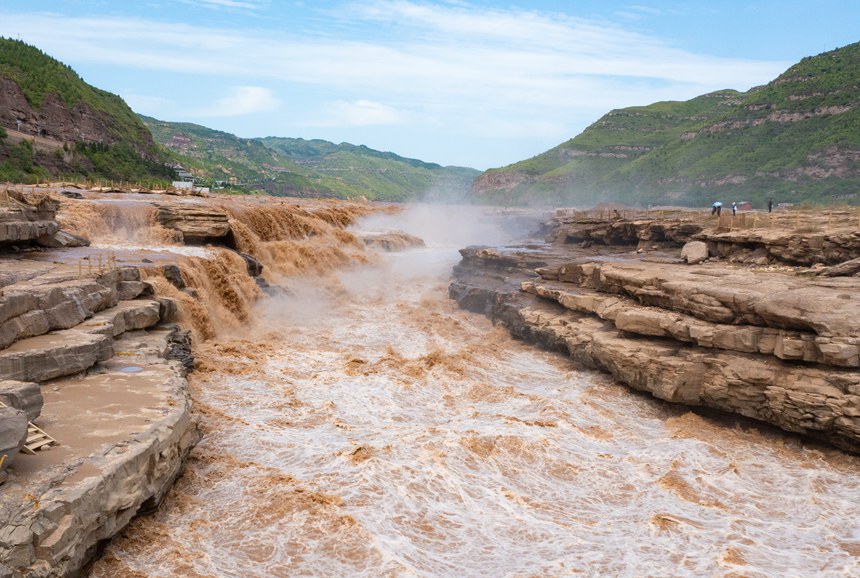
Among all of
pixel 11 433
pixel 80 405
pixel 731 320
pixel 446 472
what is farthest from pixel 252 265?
pixel 11 433

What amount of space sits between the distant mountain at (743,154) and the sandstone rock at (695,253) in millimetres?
34817

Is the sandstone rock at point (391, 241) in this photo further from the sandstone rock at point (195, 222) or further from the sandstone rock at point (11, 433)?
the sandstone rock at point (11, 433)

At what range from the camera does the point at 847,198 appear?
45438 millimetres

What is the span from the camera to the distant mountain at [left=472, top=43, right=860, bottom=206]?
5147cm

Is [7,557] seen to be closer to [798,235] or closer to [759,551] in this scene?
[759,551]

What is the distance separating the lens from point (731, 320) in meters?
10.8

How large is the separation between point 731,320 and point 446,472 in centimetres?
582

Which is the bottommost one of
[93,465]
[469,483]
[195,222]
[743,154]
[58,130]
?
[469,483]

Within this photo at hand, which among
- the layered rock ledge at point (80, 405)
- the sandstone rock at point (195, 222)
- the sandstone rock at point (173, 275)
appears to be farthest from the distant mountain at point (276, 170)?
the layered rock ledge at point (80, 405)

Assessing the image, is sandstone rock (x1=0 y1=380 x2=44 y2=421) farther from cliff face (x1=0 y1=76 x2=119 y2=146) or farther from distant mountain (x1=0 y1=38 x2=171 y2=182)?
cliff face (x1=0 y1=76 x2=119 y2=146)

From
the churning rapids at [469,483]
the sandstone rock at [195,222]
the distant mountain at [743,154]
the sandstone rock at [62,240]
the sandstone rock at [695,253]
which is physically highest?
the distant mountain at [743,154]

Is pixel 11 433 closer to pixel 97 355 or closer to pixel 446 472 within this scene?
pixel 97 355

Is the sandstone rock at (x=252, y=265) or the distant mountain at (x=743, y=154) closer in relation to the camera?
the sandstone rock at (x=252, y=265)

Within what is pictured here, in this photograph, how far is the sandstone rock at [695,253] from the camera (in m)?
16.9
